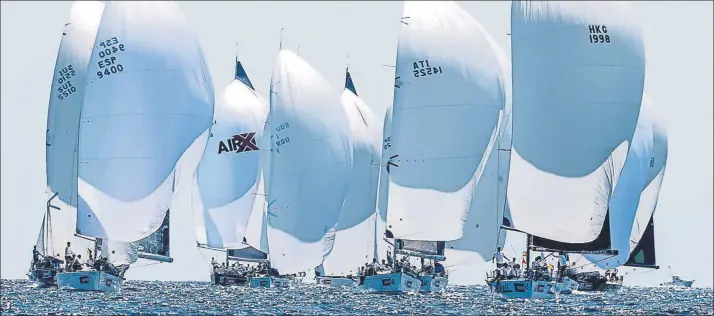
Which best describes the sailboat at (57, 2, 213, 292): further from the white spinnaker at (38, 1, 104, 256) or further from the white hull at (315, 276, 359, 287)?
the white hull at (315, 276, 359, 287)

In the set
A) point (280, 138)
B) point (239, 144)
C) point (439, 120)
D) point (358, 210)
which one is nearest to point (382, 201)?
point (358, 210)

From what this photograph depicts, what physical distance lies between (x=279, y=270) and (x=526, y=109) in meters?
16.1

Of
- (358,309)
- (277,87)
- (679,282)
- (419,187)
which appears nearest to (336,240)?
(277,87)

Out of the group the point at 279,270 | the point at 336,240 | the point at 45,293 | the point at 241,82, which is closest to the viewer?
the point at 45,293

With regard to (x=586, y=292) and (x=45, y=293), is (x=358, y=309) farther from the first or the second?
(x=586, y=292)

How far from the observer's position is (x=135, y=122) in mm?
62250

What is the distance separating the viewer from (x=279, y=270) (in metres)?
72.4

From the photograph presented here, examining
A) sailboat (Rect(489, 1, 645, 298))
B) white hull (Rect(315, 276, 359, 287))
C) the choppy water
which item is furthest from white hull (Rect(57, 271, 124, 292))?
white hull (Rect(315, 276, 359, 287))

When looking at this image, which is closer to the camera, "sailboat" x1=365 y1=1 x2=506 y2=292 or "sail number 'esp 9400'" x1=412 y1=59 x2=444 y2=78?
"sailboat" x1=365 y1=1 x2=506 y2=292

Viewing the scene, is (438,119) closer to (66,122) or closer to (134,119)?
(134,119)

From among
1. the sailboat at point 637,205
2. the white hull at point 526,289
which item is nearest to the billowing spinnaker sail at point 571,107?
the white hull at point 526,289

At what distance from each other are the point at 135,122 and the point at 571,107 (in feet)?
47.9

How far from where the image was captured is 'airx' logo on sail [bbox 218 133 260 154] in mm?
82688

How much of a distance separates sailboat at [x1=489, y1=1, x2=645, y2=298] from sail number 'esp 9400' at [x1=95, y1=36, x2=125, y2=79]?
13.3m
